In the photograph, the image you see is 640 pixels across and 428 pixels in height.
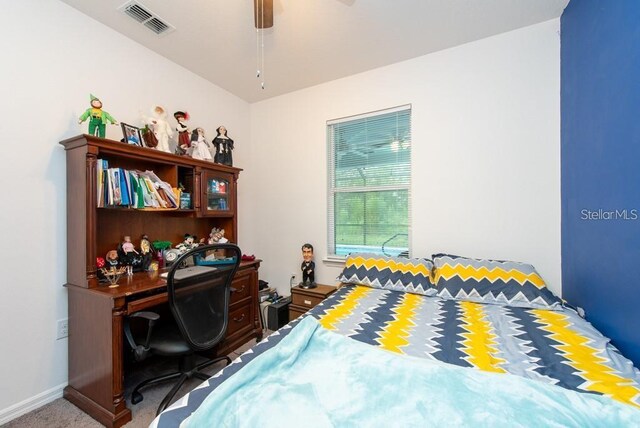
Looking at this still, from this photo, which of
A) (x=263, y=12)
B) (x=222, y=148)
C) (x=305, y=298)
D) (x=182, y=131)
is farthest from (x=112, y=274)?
(x=263, y=12)

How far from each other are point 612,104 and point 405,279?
1.55 m

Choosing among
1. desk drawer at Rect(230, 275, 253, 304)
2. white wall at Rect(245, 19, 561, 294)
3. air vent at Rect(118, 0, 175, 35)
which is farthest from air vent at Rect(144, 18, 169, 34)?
desk drawer at Rect(230, 275, 253, 304)

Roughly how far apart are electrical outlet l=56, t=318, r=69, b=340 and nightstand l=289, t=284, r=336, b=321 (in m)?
1.68

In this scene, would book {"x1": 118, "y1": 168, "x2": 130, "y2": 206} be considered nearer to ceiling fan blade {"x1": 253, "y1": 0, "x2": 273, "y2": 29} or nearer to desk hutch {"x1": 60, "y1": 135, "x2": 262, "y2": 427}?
desk hutch {"x1": 60, "y1": 135, "x2": 262, "y2": 427}

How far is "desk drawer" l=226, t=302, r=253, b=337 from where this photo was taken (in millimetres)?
2273

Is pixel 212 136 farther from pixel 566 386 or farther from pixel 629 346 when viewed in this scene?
pixel 629 346

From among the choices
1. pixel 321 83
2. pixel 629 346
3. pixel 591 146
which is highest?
pixel 321 83

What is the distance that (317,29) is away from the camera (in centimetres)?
205

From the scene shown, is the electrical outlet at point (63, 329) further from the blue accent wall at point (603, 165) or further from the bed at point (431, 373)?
the blue accent wall at point (603, 165)

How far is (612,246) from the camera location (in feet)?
4.56

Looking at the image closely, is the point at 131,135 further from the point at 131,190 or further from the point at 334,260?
the point at 334,260

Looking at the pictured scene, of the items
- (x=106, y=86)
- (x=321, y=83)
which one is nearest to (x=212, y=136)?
(x=106, y=86)

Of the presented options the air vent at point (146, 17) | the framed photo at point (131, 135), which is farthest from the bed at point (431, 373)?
the air vent at point (146, 17)

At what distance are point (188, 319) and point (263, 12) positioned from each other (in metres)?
1.93
